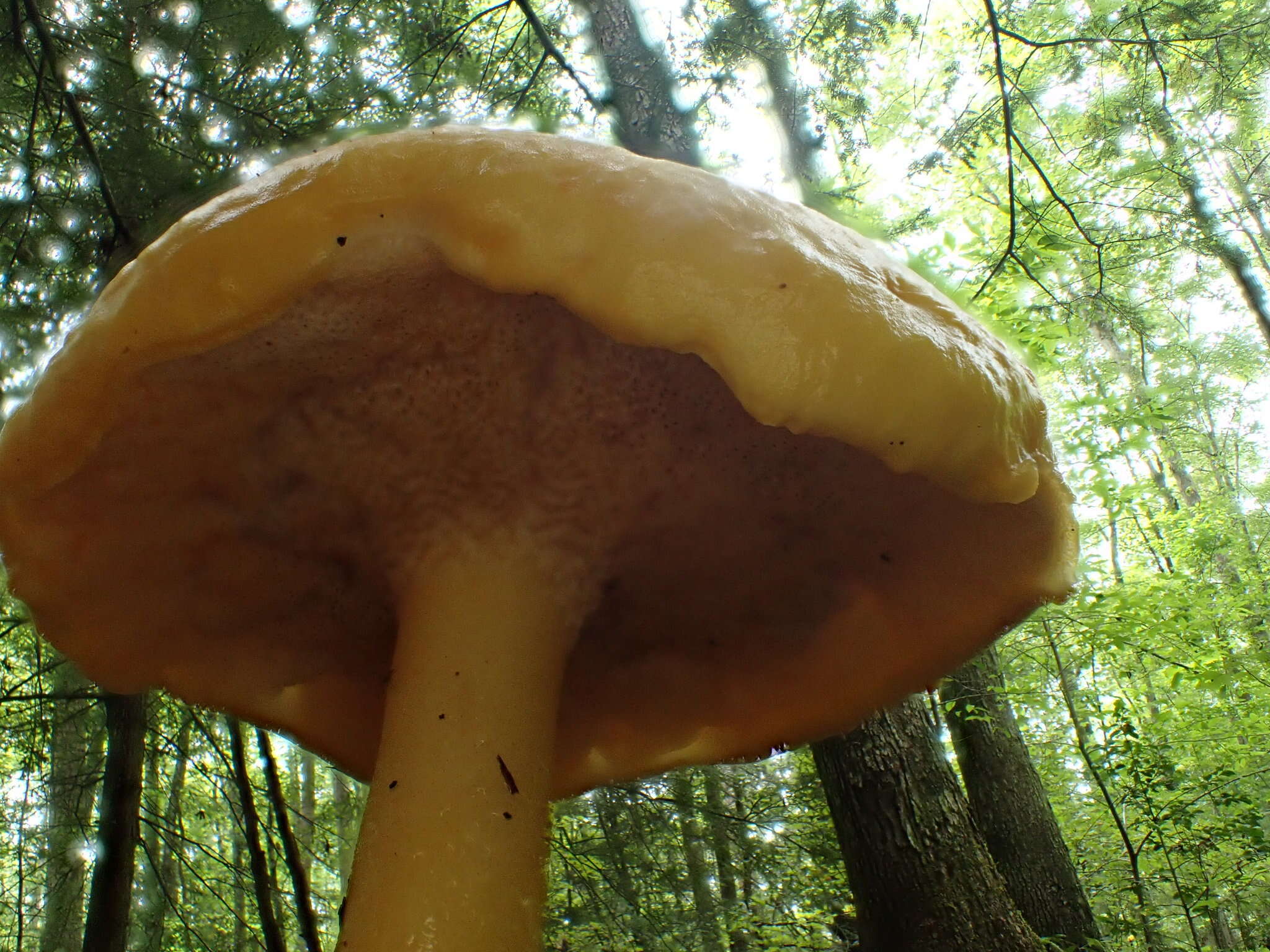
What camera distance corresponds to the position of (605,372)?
1.11 metres

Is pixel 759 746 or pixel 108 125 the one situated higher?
pixel 108 125

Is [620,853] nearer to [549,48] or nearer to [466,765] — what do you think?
[466,765]

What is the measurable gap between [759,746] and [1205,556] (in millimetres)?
12523

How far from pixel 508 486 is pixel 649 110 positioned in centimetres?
244

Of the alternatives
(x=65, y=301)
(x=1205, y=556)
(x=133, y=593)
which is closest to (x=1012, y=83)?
(x=133, y=593)

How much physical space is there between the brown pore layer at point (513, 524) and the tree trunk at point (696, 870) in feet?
5.56

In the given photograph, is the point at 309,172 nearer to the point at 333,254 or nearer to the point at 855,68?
the point at 333,254

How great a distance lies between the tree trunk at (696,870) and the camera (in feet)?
10.8

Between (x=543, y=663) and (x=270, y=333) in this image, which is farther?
(x=543, y=663)

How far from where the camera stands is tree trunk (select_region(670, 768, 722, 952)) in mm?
3289

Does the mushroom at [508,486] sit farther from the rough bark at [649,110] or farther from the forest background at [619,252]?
the rough bark at [649,110]

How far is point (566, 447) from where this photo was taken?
122 centimetres

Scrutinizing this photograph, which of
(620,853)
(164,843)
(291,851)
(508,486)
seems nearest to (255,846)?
(291,851)

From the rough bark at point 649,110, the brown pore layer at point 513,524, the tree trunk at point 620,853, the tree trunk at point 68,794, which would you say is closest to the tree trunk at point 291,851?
the tree trunk at point 68,794
